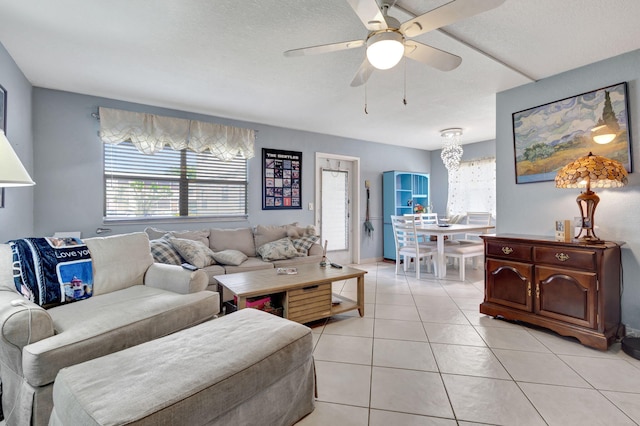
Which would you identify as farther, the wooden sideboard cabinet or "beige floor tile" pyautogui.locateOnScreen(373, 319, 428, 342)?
"beige floor tile" pyautogui.locateOnScreen(373, 319, 428, 342)

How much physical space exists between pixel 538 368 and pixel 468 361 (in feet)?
1.42

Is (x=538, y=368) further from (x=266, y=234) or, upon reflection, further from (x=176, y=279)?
(x=266, y=234)

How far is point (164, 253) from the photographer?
9.88ft

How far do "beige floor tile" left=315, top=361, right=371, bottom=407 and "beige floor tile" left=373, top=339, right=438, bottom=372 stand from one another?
0.18 m

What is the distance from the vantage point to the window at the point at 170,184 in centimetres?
348

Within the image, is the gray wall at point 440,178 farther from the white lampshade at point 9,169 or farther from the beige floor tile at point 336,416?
the white lampshade at point 9,169

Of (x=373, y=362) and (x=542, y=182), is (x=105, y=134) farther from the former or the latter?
(x=542, y=182)

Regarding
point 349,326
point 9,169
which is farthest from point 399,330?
point 9,169

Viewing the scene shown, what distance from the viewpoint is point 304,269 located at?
2980mm

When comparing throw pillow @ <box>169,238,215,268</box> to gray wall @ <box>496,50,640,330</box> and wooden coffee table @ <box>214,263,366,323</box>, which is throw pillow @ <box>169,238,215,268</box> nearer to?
wooden coffee table @ <box>214,263,366,323</box>

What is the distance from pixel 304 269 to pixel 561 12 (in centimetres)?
280

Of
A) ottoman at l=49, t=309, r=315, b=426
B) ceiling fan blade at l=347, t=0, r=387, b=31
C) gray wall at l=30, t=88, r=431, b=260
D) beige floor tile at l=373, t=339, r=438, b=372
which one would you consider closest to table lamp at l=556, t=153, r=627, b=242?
beige floor tile at l=373, t=339, r=438, b=372

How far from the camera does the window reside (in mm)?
3482

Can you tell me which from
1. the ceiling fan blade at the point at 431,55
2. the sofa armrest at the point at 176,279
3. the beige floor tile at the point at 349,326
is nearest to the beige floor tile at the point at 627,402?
the beige floor tile at the point at 349,326
